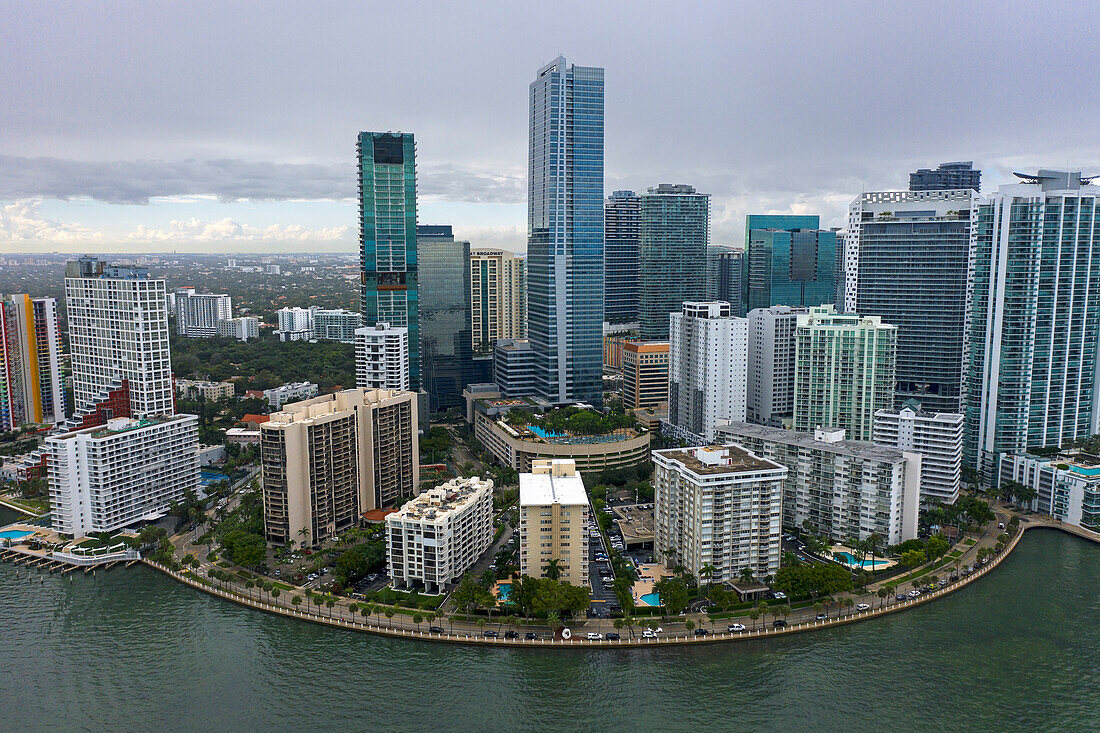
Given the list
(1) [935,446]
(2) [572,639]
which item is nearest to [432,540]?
(2) [572,639]

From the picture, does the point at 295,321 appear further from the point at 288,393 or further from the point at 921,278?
the point at 921,278

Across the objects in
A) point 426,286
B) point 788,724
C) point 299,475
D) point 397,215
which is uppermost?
point 397,215

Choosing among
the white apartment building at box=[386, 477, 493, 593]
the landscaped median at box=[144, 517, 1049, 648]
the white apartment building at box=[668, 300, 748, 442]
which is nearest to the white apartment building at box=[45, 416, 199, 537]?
the landscaped median at box=[144, 517, 1049, 648]

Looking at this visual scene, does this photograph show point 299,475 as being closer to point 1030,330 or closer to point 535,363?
point 535,363

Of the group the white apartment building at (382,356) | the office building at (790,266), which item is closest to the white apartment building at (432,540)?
the white apartment building at (382,356)

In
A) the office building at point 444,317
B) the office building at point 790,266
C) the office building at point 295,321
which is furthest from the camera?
the office building at point 295,321

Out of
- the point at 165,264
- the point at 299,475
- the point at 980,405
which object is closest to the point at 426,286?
the point at 299,475

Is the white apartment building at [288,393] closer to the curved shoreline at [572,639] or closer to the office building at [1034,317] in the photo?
the curved shoreline at [572,639]

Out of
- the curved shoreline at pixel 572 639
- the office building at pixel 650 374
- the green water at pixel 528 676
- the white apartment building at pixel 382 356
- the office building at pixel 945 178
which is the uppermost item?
the office building at pixel 945 178
